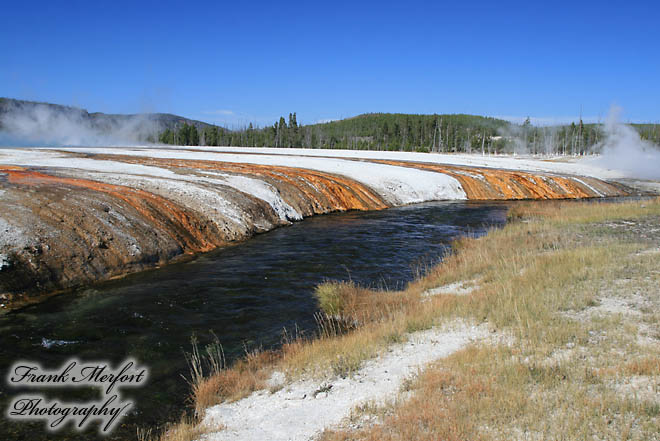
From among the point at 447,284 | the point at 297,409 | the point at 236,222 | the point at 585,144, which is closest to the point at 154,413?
the point at 297,409

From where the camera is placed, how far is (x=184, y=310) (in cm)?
878

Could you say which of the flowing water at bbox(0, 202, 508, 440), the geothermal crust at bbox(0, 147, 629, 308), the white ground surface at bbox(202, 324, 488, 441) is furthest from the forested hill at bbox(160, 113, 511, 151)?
the white ground surface at bbox(202, 324, 488, 441)

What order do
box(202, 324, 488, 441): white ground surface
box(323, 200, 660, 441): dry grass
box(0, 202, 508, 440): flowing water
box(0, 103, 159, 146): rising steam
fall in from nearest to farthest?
box(323, 200, 660, 441): dry grass, box(202, 324, 488, 441): white ground surface, box(0, 202, 508, 440): flowing water, box(0, 103, 159, 146): rising steam

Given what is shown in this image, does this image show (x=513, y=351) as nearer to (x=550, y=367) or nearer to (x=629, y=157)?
(x=550, y=367)

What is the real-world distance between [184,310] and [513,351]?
6292mm

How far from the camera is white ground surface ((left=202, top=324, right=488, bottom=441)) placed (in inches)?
180

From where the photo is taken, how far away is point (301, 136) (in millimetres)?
136125

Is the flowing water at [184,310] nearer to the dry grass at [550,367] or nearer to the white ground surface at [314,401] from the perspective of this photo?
the white ground surface at [314,401]

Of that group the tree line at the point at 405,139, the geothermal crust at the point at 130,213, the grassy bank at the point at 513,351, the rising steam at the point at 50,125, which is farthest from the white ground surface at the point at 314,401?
the tree line at the point at 405,139

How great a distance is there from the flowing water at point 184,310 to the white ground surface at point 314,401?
1.02 meters

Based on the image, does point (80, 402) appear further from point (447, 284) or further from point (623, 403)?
point (447, 284)

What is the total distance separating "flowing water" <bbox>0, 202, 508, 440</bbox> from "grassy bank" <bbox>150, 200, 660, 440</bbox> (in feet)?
2.10

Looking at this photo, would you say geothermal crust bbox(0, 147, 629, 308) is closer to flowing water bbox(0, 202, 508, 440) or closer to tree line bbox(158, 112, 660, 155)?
flowing water bbox(0, 202, 508, 440)

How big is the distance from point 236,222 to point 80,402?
10.8m
